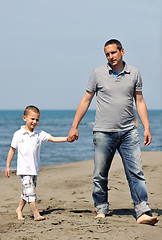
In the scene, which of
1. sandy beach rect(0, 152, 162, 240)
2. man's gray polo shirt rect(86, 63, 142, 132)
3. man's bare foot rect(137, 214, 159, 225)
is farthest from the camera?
man's gray polo shirt rect(86, 63, 142, 132)

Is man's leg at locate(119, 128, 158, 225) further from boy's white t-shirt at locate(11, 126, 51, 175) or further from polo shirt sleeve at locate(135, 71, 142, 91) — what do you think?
boy's white t-shirt at locate(11, 126, 51, 175)

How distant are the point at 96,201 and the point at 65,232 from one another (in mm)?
906

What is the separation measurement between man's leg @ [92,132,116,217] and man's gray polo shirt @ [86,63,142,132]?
130 millimetres

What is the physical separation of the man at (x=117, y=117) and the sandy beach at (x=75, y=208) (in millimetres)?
376

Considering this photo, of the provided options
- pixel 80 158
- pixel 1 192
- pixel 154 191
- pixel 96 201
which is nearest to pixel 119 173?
pixel 154 191

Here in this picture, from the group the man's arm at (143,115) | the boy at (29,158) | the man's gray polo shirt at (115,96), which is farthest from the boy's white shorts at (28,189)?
the man's arm at (143,115)

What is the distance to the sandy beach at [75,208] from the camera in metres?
4.07

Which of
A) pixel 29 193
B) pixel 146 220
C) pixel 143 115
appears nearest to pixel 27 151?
pixel 29 193

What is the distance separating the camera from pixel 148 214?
4684 millimetres

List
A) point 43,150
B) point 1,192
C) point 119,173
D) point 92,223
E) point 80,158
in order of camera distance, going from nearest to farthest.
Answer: point 92,223 → point 1,192 → point 119,173 → point 80,158 → point 43,150

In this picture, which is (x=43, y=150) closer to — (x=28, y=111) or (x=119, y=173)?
(x=119, y=173)

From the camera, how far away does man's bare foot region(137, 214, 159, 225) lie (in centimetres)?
441

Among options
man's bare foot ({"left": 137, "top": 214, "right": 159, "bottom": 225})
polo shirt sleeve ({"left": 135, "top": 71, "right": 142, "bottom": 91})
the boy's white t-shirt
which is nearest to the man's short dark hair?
polo shirt sleeve ({"left": 135, "top": 71, "right": 142, "bottom": 91})

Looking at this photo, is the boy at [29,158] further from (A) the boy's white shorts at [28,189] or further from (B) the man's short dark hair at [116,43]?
(B) the man's short dark hair at [116,43]
